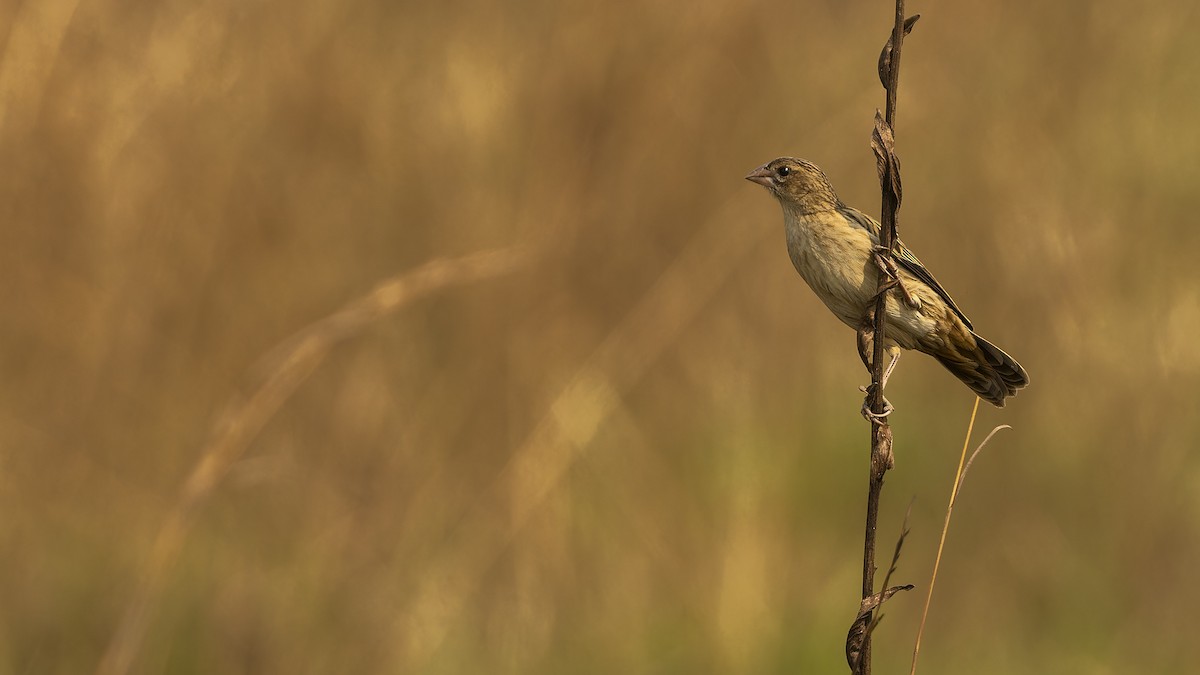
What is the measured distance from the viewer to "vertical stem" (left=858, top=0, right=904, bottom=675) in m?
1.72

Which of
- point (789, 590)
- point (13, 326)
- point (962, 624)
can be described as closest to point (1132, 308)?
point (962, 624)

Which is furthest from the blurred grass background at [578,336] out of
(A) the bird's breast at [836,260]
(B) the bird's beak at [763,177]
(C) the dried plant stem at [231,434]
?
(A) the bird's breast at [836,260]

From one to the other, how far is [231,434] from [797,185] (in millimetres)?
1400

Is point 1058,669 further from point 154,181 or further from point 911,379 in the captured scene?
point 154,181

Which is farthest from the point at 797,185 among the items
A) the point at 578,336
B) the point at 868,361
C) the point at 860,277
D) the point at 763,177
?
the point at 578,336

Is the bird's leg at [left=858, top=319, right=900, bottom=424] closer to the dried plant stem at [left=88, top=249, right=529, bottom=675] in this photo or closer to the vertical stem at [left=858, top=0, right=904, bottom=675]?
the vertical stem at [left=858, top=0, right=904, bottom=675]

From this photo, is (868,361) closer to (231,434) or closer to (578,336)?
(231,434)

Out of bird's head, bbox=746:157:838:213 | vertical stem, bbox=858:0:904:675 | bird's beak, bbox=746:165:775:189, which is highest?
bird's beak, bbox=746:165:775:189

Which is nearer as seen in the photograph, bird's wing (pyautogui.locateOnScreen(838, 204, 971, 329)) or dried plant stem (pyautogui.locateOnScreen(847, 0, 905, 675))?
dried plant stem (pyautogui.locateOnScreen(847, 0, 905, 675))

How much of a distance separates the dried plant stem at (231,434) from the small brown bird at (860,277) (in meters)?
0.91

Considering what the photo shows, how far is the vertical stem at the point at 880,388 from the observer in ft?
5.63

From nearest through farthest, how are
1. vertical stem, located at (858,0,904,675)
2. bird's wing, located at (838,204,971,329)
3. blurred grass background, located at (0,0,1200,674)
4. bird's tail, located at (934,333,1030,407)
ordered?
1. vertical stem, located at (858,0,904,675)
2. bird's wing, located at (838,204,971,329)
3. bird's tail, located at (934,333,1030,407)
4. blurred grass background, located at (0,0,1200,674)

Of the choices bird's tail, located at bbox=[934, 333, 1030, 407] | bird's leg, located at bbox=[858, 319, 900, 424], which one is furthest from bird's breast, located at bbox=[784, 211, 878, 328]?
bird's leg, located at bbox=[858, 319, 900, 424]

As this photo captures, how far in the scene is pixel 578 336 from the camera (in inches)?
229
